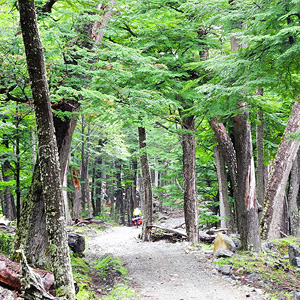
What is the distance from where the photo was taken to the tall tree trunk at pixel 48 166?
13.9 ft

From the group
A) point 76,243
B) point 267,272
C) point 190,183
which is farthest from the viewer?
point 190,183

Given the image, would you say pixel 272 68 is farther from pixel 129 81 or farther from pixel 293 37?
pixel 129 81

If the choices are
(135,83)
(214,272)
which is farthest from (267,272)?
(135,83)

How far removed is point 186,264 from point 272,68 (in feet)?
17.7

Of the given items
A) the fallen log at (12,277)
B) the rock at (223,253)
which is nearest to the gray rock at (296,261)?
the rock at (223,253)

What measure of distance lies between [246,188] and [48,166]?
243 inches

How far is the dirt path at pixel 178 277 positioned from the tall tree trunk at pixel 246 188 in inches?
56.7

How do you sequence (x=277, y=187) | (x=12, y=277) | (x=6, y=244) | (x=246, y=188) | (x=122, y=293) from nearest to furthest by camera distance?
(x=12, y=277) → (x=122, y=293) → (x=6, y=244) → (x=246, y=188) → (x=277, y=187)

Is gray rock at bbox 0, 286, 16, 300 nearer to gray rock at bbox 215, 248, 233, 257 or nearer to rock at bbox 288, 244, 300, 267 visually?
gray rock at bbox 215, 248, 233, 257

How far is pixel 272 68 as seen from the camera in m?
4.94

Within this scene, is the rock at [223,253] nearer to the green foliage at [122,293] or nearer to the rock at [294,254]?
the rock at [294,254]

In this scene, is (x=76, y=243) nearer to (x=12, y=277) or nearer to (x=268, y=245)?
(x=12, y=277)

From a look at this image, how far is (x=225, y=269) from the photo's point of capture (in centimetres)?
693

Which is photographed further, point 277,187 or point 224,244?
point 277,187
